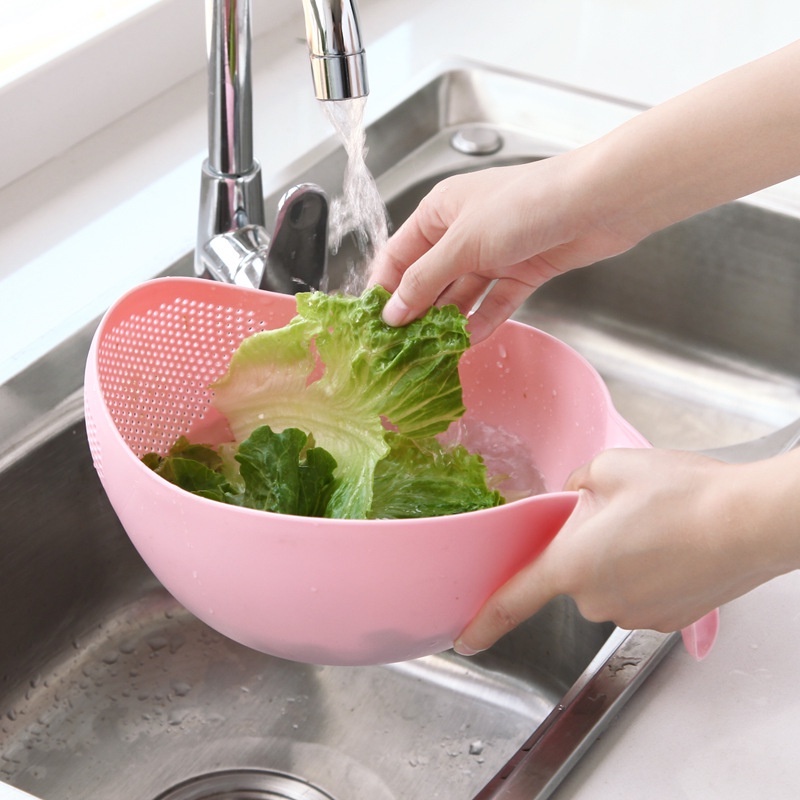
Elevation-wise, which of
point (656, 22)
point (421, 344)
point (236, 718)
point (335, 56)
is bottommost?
point (236, 718)

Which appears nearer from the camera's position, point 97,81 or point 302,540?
point 302,540

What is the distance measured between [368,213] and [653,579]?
1.48 feet

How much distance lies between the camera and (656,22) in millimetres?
1675

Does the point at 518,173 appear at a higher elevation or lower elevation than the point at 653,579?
higher

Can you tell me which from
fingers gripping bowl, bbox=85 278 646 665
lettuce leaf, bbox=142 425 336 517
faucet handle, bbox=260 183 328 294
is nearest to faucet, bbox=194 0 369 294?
faucet handle, bbox=260 183 328 294

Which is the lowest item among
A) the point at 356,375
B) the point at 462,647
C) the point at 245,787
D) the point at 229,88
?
the point at 245,787

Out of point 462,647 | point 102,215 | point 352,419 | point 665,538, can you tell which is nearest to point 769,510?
point 665,538

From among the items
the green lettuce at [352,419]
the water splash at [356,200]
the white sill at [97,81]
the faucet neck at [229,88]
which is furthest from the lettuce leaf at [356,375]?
the white sill at [97,81]

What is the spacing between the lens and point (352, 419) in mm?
842

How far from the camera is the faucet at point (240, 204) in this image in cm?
93

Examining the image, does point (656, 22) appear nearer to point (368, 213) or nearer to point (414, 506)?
point (368, 213)

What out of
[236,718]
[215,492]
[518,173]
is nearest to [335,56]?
[518,173]

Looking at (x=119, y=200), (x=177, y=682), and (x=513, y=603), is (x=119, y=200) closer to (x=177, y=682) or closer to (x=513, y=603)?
(x=177, y=682)

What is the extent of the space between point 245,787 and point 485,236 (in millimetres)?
491
